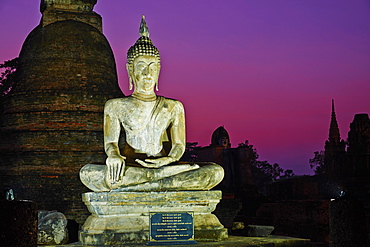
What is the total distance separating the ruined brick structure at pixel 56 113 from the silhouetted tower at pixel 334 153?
12.5m

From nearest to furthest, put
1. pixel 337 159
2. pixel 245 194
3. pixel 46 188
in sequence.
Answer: pixel 46 188 < pixel 245 194 < pixel 337 159

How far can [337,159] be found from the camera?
25.8 metres

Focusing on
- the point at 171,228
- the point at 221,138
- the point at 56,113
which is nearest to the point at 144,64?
the point at 171,228

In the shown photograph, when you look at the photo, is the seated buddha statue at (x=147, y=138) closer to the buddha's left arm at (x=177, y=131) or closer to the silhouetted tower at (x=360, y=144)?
the buddha's left arm at (x=177, y=131)

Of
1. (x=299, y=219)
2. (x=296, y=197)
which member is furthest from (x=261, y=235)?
(x=296, y=197)

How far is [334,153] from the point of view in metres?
26.1

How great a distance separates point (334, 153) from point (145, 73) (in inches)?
779

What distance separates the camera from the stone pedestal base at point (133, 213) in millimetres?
6719

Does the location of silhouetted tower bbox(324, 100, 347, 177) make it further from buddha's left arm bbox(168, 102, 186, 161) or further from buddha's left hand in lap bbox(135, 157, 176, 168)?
buddha's left hand in lap bbox(135, 157, 176, 168)

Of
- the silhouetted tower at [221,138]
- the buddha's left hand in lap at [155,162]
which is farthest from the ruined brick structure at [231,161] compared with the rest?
the buddha's left hand in lap at [155,162]

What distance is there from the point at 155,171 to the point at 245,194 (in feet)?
49.0

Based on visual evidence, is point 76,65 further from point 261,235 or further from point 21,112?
point 261,235

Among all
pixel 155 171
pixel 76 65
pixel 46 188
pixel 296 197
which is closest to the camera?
pixel 155 171

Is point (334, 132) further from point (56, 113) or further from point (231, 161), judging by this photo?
point (56, 113)
